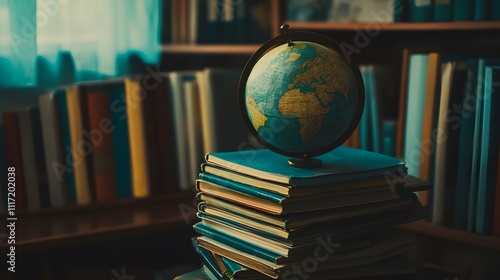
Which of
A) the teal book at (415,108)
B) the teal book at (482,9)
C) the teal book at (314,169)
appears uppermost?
the teal book at (482,9)

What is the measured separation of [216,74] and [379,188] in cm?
78

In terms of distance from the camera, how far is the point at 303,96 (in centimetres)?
115

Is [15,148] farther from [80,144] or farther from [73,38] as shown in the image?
[73,38]

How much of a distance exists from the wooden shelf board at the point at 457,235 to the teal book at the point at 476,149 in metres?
0.02

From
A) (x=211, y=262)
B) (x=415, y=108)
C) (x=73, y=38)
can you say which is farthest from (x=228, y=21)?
(x=211, y=262)

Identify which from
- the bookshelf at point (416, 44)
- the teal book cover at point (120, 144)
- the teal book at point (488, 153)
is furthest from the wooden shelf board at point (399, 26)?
the teal book cover at point (120, 144)

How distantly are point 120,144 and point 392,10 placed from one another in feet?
2.83

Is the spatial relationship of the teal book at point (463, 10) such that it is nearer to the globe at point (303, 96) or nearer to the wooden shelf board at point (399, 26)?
the wooden shelf board at point (399, 26)

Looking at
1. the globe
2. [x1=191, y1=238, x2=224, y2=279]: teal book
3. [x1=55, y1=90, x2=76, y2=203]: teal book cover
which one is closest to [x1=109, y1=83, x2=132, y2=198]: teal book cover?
[x1=55, y1=90, x2=76, y2=203]: teal book cover

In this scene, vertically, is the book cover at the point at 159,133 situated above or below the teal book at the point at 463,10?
below

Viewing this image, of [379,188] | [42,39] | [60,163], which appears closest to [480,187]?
[379,188]

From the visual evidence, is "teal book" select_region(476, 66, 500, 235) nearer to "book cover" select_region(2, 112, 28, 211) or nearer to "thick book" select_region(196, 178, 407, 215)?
"thick book" select_region(196, 178, 407, 215)

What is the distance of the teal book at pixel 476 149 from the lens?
1.44m

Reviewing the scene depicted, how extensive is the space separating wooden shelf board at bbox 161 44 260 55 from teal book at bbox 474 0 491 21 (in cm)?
62
